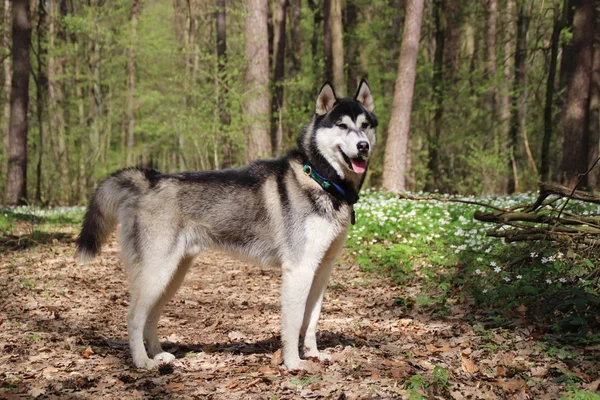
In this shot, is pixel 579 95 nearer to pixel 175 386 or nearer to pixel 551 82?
pixel 551 82

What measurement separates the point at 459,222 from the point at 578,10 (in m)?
5.65

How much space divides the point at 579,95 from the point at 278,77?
372 inches

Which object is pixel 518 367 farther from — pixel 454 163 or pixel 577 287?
pixel 454 163

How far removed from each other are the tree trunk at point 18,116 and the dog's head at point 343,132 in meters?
12.4

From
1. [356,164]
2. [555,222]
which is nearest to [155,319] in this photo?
[356,164]

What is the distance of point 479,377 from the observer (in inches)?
149

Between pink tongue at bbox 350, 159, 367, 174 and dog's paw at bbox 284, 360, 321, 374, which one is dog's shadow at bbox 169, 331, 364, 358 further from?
pink tongue at bbox 350, 159, 367, 174

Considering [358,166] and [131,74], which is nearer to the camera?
[358,166]

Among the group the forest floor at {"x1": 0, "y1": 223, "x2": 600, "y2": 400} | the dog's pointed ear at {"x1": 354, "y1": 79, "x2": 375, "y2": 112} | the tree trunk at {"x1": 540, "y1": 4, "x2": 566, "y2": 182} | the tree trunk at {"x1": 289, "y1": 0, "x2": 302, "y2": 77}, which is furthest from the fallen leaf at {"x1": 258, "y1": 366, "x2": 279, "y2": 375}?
the tree trunk at {"x1": 289, "y1": 0, "x2": 302, "y2": 77}

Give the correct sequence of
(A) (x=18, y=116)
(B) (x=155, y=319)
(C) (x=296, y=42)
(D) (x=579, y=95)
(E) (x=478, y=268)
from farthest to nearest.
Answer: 1. (C) (x=296, y=42)
2. (A) (x=18, y=116)
3. (D) (x=579, y=95)
4. (E) (x=478, y=268)
5. (B) (x=155, y=319)

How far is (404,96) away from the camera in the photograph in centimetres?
1275

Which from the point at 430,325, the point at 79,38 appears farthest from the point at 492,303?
the point at 79,38

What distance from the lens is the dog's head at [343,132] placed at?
4.05 meters

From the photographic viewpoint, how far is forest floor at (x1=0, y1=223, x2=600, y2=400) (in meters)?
3.59
